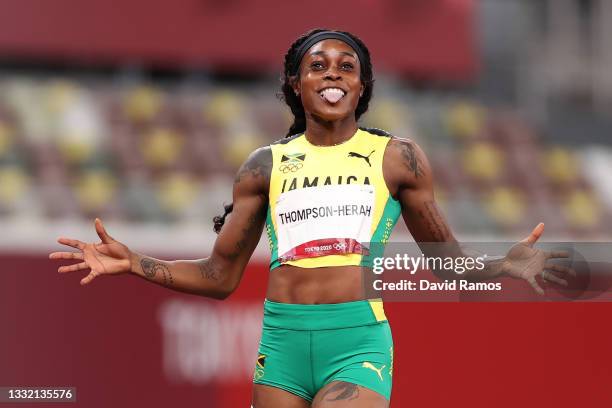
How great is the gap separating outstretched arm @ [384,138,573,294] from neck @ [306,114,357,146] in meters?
0.18

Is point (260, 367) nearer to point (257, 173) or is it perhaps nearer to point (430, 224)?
point (257, 173)

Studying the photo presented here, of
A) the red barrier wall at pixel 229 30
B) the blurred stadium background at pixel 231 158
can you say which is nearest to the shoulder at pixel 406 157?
the blurred stadium background at pixel 231 158

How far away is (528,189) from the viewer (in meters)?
15.6

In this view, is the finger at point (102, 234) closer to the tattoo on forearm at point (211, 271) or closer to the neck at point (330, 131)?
Result: the tattoo on forearm at point (211, 271)

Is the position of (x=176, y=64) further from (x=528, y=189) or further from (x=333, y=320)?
(x=333, y=320)

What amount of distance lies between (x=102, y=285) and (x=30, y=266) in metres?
0.46

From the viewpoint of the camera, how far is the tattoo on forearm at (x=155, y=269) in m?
5.04

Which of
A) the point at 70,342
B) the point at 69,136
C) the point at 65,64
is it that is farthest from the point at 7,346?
the point at 65,64

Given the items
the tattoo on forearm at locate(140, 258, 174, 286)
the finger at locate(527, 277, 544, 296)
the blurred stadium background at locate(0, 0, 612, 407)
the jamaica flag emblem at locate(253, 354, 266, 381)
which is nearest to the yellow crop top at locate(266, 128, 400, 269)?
the jamaica flag emblem at locate(253, 354, 266, 381)

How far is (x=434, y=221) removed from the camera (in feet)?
16.0

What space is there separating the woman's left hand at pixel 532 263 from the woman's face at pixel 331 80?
0.86m

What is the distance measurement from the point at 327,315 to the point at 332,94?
0.87 meters

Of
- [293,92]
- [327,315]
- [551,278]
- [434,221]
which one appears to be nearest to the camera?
[327,315]

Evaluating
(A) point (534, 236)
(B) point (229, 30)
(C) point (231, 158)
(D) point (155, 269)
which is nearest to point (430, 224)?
(A) point (534, 236)
